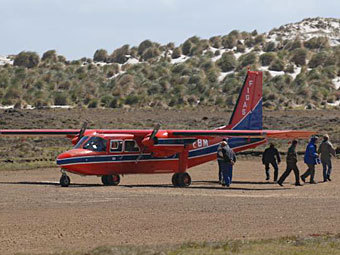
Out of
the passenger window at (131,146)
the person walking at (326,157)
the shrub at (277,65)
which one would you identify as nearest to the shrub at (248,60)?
the shrub at (277,65)

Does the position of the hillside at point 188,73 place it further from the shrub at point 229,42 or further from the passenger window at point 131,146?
the passenger window at point 131,146

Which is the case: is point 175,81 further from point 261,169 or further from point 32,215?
point 32,215

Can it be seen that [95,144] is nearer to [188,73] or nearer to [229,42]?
[188,73]

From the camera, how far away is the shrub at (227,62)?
9219 cm

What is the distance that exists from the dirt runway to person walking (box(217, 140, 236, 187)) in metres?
0.51

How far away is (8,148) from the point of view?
49.9 metres

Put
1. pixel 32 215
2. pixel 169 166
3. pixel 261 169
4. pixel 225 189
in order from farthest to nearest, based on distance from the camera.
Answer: pixel 261 169 → pixel 169 166 → pixel 225 189 → pixel 32 215

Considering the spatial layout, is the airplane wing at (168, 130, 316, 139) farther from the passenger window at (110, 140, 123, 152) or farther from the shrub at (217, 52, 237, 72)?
the shrub at (217, 52, 237, 72)

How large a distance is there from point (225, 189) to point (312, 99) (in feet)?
153

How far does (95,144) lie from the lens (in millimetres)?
31391

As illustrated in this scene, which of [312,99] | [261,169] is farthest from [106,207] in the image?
[312,99]

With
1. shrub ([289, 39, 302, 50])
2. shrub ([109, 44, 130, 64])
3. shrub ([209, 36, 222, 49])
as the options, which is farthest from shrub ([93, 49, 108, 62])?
shrub ([289, 39, 302, 50])

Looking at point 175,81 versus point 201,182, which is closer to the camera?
point 201,182

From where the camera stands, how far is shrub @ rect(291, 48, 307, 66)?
94.4m
